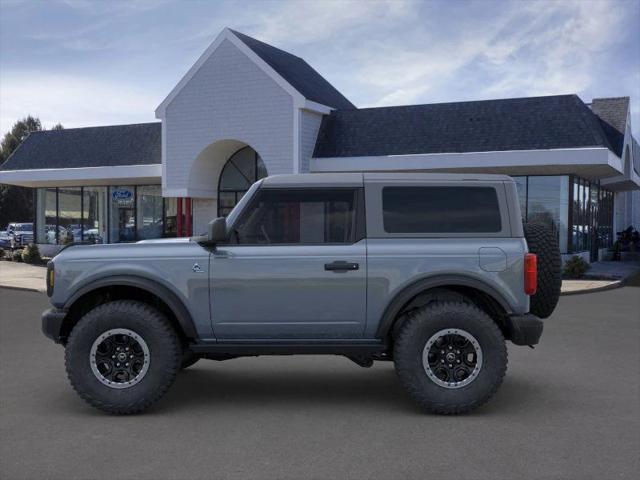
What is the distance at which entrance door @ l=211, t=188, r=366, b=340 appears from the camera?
6.20 m

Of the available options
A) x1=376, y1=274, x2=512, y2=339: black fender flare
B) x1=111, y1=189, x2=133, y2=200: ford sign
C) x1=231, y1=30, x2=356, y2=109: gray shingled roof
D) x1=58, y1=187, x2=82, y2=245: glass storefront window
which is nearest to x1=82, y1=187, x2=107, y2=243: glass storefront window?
x1=58, y1=187, x2=82, y2=245: glass storefront window

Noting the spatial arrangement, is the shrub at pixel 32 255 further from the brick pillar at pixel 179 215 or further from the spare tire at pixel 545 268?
the spare tire at pixel 545 268

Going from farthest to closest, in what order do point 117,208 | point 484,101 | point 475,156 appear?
1. point 117,208
2. point 484,101
3. point 475,156

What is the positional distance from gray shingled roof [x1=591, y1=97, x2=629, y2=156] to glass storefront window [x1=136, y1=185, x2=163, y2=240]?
18262 millimetres

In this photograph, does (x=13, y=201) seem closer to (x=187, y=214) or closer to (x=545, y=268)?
(x=187, y=214)

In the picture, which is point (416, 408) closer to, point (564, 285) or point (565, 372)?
point (565, 372)

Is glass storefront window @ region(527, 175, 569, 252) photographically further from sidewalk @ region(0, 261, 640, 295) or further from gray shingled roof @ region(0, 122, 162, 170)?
gray shingled roof @ region(0, 122, 162, 170)

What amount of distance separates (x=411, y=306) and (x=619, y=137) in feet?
74.8

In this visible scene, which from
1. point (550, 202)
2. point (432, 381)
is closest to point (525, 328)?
point (432, 381)

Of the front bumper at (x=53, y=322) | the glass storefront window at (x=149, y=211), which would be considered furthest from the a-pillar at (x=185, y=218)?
the front bumper at (x=53, y=322)

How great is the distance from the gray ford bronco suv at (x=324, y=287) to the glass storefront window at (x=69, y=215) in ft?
90.5

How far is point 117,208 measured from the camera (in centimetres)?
3125

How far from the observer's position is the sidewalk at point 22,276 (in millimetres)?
18952

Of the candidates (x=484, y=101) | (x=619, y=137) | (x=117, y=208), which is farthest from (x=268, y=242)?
(x=117, y=208)
